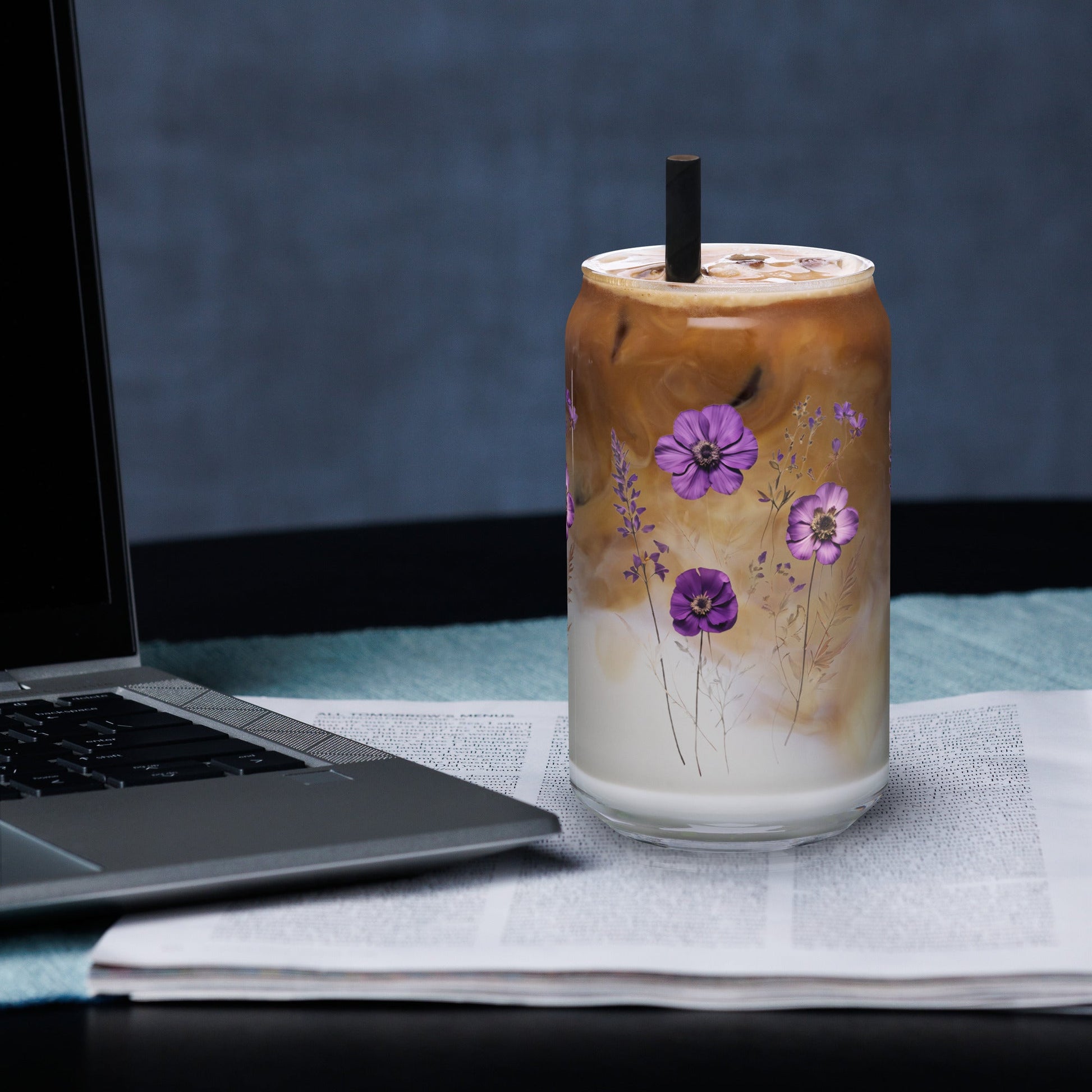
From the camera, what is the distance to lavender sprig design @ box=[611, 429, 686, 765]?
527mm

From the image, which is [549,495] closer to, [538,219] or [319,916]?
[538,219]

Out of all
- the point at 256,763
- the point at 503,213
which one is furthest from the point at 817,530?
the point at 503,213

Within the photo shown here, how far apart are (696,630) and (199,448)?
7.31ft

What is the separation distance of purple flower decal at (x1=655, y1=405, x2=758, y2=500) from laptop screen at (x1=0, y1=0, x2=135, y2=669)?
34 cm

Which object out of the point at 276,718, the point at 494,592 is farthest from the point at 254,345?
the point at 276,718

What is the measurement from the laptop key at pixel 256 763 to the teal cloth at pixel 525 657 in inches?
8.1

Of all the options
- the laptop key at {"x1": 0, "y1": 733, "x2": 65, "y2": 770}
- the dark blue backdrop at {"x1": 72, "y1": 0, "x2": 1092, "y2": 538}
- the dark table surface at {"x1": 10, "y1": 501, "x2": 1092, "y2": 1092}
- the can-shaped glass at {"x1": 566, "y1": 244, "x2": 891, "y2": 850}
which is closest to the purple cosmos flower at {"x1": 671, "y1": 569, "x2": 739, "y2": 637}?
the can-shaped glass at {"x1": 566, "y1": 244, "x2": 891, "y2": 850}

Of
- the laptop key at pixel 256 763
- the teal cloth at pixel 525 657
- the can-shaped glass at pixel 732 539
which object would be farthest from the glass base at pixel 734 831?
the teal cloth at pixel 525 657

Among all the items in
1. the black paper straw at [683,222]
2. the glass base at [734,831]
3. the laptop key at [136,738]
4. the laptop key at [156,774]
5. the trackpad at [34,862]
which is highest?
the black paper straw at [683,222]

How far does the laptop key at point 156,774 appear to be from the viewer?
0.55 metres

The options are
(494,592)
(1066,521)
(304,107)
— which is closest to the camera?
(494,592)

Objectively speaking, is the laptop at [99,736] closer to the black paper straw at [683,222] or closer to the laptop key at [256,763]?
the laptop key at [256,763]

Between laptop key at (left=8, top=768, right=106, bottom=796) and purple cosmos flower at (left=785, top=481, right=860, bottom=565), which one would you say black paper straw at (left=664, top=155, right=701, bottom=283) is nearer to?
purple cosmos flower at (left=785, top=481, right=860, bottom=565)

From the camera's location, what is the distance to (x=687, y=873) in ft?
1.73
